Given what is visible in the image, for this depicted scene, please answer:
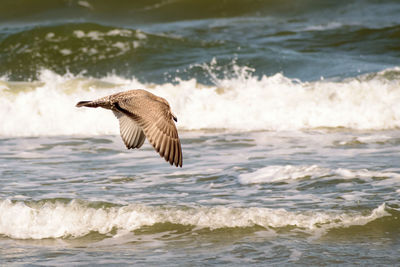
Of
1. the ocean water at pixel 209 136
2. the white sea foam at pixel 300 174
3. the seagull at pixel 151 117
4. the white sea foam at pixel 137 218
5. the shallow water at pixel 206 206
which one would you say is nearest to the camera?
the shallow water at pixel 206 206

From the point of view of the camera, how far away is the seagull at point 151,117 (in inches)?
203

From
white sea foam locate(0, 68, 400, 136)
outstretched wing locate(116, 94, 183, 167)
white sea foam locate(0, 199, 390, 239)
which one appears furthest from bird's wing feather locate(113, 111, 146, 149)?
white sea foam locate(0, 68, 400, 136)

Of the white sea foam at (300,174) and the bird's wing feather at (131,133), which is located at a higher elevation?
the bird's wing feather at (131,133)

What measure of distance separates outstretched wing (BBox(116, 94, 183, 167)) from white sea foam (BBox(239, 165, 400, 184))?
147cm

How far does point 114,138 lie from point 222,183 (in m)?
2.84

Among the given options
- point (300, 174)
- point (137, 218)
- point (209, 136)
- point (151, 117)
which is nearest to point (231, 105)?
point (209, 136)

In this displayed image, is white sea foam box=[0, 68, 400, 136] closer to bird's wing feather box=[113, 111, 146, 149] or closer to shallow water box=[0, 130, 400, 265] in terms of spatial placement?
shallow water box=[0, 130, 400, 265]

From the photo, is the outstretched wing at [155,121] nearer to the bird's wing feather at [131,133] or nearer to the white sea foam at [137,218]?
the bird's wing feather at [131,133]

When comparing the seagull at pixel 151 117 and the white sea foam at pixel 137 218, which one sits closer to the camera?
the seagull at pixel 151 117

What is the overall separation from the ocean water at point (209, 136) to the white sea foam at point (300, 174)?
0.03 m

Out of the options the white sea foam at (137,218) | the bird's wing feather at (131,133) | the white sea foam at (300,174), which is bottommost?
the white sea foam at (137,218)

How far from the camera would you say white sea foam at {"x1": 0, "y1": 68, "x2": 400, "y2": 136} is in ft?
31.9

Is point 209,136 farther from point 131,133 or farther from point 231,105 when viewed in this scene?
point 131,133

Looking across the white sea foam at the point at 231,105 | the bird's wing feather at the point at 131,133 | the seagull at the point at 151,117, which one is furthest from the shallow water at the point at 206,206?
the white sea foam at the point at 231,105
